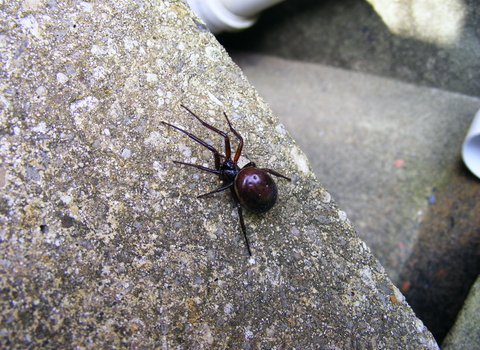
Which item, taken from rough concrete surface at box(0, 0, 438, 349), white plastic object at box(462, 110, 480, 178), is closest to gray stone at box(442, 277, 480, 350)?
rough concrete surface at box(0, 0, 438, 349)

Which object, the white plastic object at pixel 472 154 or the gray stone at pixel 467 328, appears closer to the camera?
the gray stone at pixel 467 328

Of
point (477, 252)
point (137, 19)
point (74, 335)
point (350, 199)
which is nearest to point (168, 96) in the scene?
point (137, 19)

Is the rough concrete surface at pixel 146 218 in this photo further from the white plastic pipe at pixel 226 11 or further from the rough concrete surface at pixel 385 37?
the rough concrete surface at pixel 385 37

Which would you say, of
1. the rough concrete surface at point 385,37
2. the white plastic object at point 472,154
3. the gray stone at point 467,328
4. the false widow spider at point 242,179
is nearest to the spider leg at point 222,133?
the false widow spider at point 242,179

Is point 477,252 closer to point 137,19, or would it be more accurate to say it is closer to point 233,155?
point 233,155

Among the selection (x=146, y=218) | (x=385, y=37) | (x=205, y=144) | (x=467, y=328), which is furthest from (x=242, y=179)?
(x=385, y=37)

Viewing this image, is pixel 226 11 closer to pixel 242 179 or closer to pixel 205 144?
pixel 205 144

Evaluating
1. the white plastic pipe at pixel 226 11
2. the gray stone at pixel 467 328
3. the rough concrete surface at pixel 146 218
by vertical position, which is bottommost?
the gray stone at pixel 467 328

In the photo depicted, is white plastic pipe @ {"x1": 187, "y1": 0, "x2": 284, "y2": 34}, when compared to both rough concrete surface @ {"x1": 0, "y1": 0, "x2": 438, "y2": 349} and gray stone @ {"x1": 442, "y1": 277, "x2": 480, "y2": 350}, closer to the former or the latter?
rough concrete surface @ {"x1": 0, "y1": 0, "x2": 438, "y2": 349}
